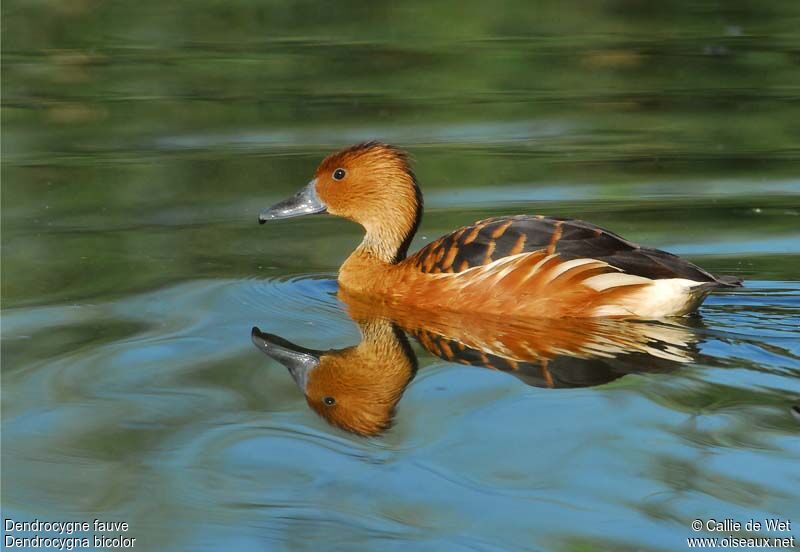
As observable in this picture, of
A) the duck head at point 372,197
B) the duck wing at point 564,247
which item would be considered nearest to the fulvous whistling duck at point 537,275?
the duck wing at point 564,247

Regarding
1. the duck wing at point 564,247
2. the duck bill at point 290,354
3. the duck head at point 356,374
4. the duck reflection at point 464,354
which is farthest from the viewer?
the duck wing at point 564,247

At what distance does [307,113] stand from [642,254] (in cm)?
531

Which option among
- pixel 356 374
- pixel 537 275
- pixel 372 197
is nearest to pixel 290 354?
pixel 356 374

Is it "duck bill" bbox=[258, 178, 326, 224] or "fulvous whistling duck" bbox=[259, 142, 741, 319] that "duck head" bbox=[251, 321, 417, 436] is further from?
"duck bill" bbox=[258, 178, 326, 224]

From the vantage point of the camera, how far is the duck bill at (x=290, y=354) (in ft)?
23.4

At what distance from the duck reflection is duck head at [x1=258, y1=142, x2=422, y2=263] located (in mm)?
871

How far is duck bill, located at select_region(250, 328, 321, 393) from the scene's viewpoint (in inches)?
281

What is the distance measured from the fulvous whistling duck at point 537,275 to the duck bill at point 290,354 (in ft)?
3.45

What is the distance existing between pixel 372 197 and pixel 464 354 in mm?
2025

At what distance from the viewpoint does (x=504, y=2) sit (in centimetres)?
1536

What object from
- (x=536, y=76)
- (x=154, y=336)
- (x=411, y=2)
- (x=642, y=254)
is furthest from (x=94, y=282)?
(x=411, y=2)

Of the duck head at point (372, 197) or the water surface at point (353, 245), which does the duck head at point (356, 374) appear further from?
the duck head at point (372, 197)

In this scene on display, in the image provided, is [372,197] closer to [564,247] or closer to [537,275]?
[537,275]

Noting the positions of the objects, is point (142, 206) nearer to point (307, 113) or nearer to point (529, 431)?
point (307, 113)
